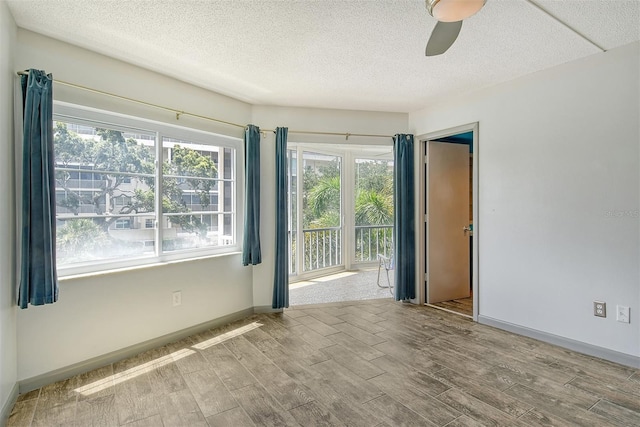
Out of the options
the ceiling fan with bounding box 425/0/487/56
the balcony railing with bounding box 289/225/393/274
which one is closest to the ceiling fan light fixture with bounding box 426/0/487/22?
the ceiling fan with bounding box 425/0/487/56

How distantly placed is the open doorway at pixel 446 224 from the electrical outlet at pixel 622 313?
61.0 inches

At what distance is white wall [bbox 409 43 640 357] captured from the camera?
261 centimetres

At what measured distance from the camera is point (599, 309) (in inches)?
108

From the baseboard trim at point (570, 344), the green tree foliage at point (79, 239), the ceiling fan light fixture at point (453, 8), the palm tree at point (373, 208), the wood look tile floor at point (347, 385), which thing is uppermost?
the ceiling fan light fixture at point (453, 8)

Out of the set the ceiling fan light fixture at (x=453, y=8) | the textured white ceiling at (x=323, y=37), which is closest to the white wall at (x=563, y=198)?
the textured white ceiling at (x=323, y=37)

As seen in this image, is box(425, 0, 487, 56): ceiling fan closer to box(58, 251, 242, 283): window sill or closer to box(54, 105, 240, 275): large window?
box(54, 105, 240, 275): large window

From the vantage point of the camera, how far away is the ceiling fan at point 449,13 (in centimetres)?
156

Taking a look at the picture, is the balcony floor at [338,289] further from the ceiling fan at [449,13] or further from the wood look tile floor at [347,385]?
the ceiling fan at [449,13]

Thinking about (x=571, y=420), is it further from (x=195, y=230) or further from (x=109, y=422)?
(x=195, y=230)

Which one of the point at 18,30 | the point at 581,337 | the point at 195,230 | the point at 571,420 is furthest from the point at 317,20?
the point at 581,337

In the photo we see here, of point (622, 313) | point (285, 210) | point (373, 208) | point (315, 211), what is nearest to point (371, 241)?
point (373, 208)

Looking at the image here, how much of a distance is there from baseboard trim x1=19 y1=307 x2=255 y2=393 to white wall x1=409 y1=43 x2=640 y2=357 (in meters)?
2.85

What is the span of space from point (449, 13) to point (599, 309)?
104 inches

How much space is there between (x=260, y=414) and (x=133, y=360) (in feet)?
4.51
